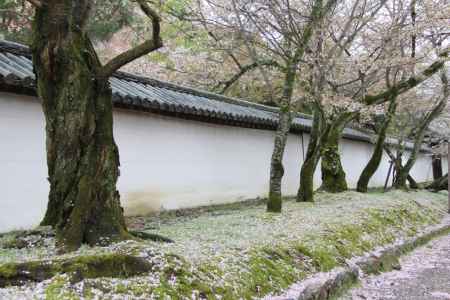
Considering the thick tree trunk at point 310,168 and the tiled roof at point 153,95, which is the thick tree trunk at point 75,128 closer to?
the tiled roof at point 153,95

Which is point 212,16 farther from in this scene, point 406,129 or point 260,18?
point 406,129

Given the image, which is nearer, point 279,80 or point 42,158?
point 42,158

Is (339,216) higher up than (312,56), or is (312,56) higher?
(312,56)

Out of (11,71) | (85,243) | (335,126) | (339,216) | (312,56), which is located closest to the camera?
(85,243)

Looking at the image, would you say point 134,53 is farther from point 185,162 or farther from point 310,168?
point 310,168

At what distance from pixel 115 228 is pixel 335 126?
9.27m

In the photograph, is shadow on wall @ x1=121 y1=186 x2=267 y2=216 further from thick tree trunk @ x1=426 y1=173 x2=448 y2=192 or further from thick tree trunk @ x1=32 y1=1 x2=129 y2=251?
thick tree trunk @ x1=426 y1=173 x2=448 y2=192

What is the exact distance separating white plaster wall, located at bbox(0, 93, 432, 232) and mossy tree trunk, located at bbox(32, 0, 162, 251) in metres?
2.54

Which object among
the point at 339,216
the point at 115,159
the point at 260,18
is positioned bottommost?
the point at 339,216

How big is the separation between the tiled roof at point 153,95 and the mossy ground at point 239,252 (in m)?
2.38

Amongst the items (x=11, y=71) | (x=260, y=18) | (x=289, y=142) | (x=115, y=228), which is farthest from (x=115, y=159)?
(x=289, y=142)

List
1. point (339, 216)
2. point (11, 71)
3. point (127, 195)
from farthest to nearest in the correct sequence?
point (127, 195), point (339, 216), point (11, 71)

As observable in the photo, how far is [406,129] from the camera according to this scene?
18.2 meters

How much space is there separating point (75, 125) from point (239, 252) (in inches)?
88.6
